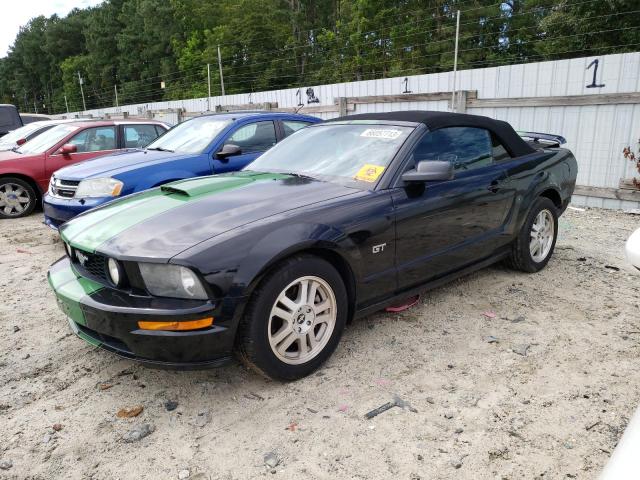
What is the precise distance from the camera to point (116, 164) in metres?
5.73

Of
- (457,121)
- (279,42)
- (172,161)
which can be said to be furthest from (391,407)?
(279,42)

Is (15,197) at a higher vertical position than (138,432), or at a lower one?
higher

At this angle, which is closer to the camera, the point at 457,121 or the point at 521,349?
the point at 521,349

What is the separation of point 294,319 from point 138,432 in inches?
38.8

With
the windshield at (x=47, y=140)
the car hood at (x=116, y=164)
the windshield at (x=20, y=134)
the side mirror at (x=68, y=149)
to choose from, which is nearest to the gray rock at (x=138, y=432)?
the car hood at (x=116, y=164)

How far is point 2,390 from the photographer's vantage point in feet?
9.70

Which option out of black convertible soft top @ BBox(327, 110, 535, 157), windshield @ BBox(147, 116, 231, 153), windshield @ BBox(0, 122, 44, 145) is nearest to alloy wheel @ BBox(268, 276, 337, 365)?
black convertible soft top @ BBox(327, 110, 535, 157)

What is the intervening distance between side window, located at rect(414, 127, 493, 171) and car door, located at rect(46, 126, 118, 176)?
6058 millimetres

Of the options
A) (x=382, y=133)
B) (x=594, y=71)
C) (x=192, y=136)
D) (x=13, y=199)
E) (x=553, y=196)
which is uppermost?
(x=594, y=71)

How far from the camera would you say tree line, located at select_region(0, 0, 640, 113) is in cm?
1894

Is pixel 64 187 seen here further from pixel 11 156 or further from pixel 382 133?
pixel 382 133

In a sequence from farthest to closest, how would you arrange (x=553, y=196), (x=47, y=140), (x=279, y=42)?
(x=279, y=42)
(x=47, y=140)
(x=553, y=196)

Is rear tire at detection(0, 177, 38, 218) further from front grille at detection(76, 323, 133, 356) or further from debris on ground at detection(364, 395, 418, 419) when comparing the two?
debris on ground at detection(364, 395, 418, 419)

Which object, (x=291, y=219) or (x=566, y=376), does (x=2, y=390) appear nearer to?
(x=291, y=219)
